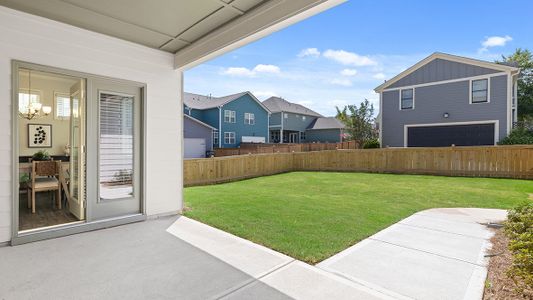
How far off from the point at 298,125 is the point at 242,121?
9784 millimetres

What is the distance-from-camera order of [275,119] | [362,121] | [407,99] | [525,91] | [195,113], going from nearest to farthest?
[407,99], [362,121], [525,91], [195,113], [275,119]

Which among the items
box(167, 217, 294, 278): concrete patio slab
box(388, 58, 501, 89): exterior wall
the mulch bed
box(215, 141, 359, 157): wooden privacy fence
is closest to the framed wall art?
box(167, 217, 294, 278): concrete patio slab

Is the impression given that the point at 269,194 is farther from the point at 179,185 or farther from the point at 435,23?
the point at 435,23

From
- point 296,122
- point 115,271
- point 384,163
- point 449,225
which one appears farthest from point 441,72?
point 296,122

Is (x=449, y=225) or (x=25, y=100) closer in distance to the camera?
(x=449, y=225)

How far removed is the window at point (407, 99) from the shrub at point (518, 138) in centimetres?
470

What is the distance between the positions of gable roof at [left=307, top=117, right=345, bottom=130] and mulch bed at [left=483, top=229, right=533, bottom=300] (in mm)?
29193

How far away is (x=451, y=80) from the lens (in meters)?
14.7

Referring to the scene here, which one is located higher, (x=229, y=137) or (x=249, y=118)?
(x=249, y=118)

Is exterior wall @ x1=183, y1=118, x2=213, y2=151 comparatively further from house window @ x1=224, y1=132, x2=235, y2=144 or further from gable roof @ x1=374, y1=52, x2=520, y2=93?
gable roof @ x1=374, y1=52, x2=520, y2=93

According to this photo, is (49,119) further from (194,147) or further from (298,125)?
(298,125)

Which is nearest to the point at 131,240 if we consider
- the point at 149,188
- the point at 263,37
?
the point at 149,188

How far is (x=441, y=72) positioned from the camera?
15.0 meters

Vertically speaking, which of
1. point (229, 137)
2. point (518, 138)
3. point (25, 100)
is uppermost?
point (25, 100)
